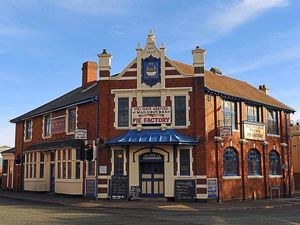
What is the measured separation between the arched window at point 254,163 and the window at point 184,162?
218 inches

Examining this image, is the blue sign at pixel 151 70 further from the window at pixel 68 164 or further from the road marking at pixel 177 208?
the road marking at pixel 177 208

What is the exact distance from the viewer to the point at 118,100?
2455cm

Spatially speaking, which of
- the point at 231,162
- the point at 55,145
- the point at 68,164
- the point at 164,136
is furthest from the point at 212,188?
the point at 55,145

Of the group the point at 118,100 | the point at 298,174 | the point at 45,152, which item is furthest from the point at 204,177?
the point at 298,174

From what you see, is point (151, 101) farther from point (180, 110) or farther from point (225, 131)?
point (225, 131)

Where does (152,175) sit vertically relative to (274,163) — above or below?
below

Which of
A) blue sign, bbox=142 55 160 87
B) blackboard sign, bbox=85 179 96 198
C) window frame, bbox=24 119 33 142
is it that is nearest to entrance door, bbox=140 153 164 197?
blackboard sign, bbox=85 179 96 198

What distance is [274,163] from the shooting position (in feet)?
96.0

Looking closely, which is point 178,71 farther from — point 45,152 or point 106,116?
point 45,152

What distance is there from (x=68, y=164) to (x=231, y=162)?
1112cm

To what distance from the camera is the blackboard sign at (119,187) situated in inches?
928

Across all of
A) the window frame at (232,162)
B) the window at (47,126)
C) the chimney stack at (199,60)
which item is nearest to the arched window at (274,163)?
the window frame at (232,162)

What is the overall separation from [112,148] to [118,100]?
9.75 feet

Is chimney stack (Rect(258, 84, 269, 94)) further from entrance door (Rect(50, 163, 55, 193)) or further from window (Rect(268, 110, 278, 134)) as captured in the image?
entrance door (Rect(50, 163, 55, 193))
